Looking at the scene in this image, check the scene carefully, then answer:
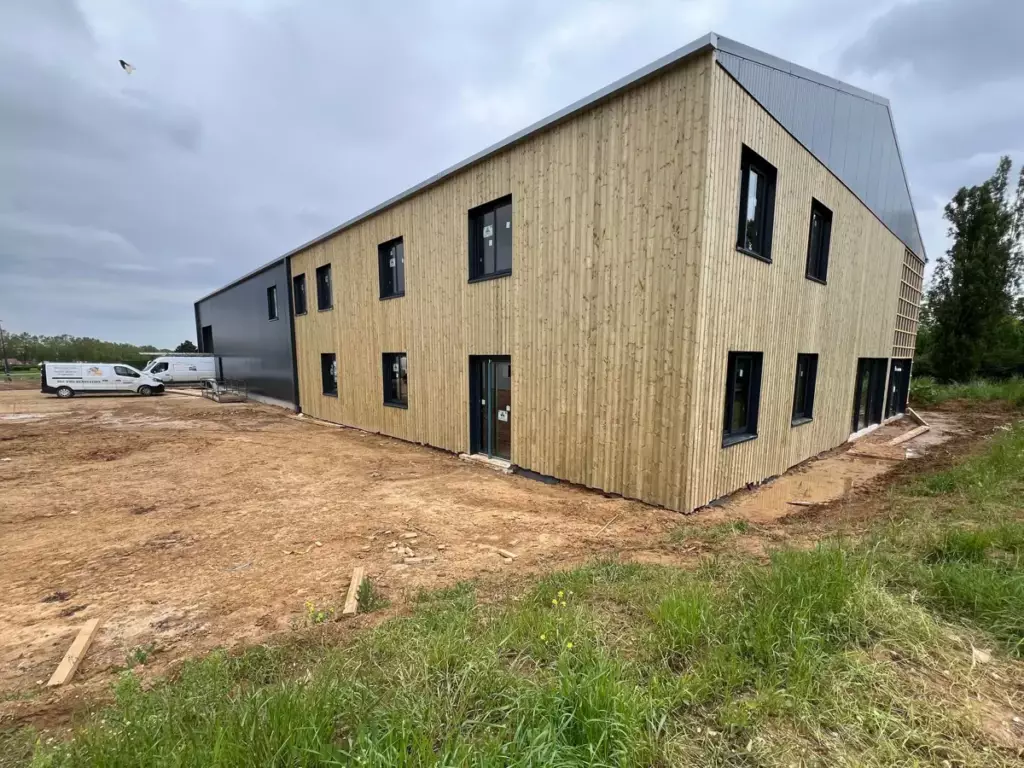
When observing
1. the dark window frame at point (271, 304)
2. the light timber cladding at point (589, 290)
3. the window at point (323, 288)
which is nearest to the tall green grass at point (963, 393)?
the light timber cladding at point (589, 290)

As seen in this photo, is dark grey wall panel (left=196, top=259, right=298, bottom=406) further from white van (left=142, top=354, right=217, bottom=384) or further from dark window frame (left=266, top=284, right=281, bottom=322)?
white van (left=142, top=354, right=217, bottom=384)

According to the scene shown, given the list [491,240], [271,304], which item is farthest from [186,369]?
[491,240]

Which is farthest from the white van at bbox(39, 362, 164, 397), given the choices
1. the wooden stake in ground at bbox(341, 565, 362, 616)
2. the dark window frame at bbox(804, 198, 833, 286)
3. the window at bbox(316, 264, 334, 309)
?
the dark window frame at bbox(804, 198, 833, 286)

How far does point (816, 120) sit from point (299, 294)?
1698 centimetres

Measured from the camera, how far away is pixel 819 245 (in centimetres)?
911

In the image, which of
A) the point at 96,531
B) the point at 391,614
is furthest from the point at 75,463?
the point at 391,614

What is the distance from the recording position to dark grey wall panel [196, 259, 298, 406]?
57.3ft

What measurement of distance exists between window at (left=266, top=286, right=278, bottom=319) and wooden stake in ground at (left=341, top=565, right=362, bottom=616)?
17.4 metres

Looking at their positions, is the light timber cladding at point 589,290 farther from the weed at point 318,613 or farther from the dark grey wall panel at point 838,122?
the weed at point 318,613

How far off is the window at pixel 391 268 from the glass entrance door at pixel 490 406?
12.5ft

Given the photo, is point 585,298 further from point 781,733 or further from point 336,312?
point 336,312

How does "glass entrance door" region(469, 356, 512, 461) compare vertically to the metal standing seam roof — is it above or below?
below

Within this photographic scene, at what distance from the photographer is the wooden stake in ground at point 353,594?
11.4 feet

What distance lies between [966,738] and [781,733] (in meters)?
0.78
